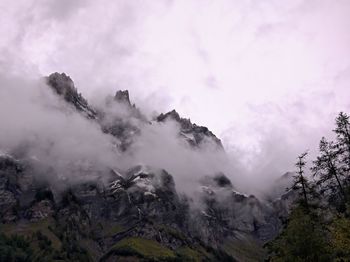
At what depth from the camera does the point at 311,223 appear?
170 feet

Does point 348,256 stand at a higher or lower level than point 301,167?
lower

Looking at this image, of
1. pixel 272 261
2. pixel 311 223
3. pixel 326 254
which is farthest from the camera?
pixel 272 261

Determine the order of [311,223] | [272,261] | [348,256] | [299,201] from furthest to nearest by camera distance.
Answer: [299,201], [272,261], [311,223], [348,256]

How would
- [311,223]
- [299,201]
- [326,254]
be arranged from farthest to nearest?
[299,201] → [311,223] → [326,254]

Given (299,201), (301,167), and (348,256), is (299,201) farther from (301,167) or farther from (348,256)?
(348,256)

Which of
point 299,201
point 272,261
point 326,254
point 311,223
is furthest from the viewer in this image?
point 299,201

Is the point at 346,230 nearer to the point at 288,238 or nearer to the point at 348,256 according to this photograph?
the point at 348,256

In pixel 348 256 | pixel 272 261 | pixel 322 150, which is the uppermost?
pixel 322 150

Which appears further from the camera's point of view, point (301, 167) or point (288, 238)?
point (301, 167)

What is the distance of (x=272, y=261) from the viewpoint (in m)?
55.2

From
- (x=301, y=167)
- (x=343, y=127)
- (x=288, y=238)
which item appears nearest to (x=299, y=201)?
(x=301, y=167)

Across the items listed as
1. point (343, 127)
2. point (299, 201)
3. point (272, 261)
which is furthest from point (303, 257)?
point (343, 127)

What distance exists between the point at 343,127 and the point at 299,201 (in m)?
12.7

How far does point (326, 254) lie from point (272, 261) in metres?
8.48
